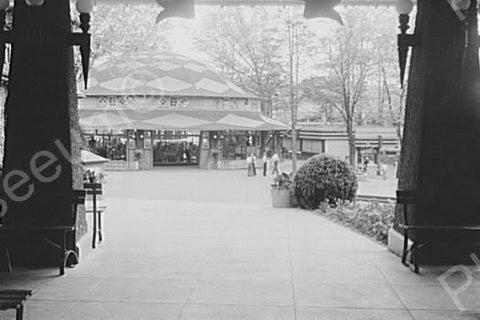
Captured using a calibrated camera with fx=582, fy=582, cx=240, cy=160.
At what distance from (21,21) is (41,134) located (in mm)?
1253

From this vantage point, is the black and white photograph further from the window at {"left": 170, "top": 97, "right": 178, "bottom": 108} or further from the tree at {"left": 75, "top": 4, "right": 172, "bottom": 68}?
the window at {"left": 170, "top": 97, "right": 178, "bottom": 108}

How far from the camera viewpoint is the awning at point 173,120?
1368 inches

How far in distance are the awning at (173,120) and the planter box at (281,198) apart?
67.6 ft

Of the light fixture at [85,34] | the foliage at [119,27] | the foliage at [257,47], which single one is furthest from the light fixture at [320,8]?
the foliage at [257,47]

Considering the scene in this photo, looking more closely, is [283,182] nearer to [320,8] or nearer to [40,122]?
[40,122]

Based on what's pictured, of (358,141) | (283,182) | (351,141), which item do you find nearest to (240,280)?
(283,182)

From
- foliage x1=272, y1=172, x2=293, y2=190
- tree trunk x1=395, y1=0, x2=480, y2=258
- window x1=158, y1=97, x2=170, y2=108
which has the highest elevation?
window x1=158, y1=97, x2=170, y2=108

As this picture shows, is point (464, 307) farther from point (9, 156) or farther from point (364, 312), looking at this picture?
point (9, 156)

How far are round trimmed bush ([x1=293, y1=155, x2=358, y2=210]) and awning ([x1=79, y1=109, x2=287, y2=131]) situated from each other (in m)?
21.6

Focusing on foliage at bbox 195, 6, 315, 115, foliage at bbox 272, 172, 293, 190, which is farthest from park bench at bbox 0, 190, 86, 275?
foliage at bbox 195, 6, 315, 115

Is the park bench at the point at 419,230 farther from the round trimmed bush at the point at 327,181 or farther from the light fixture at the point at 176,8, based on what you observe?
the round trimmed bush at the point at 327,181

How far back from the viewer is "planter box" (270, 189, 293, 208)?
14.6m

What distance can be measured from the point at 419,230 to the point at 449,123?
1.26m

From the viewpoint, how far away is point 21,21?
6.38 meters
